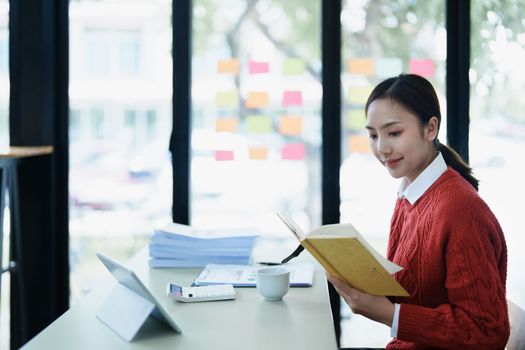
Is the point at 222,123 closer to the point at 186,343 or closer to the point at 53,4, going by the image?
the point at 53,4

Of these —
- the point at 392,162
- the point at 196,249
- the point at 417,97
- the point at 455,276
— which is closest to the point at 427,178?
the point at 392,162

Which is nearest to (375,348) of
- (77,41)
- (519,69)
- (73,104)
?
(519,69)

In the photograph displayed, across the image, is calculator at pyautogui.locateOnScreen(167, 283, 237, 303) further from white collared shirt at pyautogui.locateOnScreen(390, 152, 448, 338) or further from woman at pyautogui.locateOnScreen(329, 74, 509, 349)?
white collared shirt at pyautogui.locateOnScreen(390, 152, 448, 338)

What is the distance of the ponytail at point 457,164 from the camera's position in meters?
1.72

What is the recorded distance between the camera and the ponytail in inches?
67.7

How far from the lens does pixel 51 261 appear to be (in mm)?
2898

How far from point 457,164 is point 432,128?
14cm

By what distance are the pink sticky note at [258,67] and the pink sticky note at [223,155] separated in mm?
402

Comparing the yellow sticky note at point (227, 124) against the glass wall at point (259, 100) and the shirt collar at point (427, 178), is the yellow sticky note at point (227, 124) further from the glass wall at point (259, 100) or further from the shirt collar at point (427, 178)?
the shirt collar at point (427, 178)

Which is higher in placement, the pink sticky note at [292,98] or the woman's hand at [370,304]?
the pink sticky note at [292,98]

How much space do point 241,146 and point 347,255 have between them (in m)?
1.62

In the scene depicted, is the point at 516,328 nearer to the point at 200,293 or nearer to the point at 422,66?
the point at 200,293

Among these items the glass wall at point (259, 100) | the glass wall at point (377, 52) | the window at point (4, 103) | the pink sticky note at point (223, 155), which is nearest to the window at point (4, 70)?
the window at point (4, 103)

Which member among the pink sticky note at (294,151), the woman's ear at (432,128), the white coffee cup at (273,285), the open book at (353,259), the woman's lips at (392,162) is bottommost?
the white coffee cup at (273,285)
